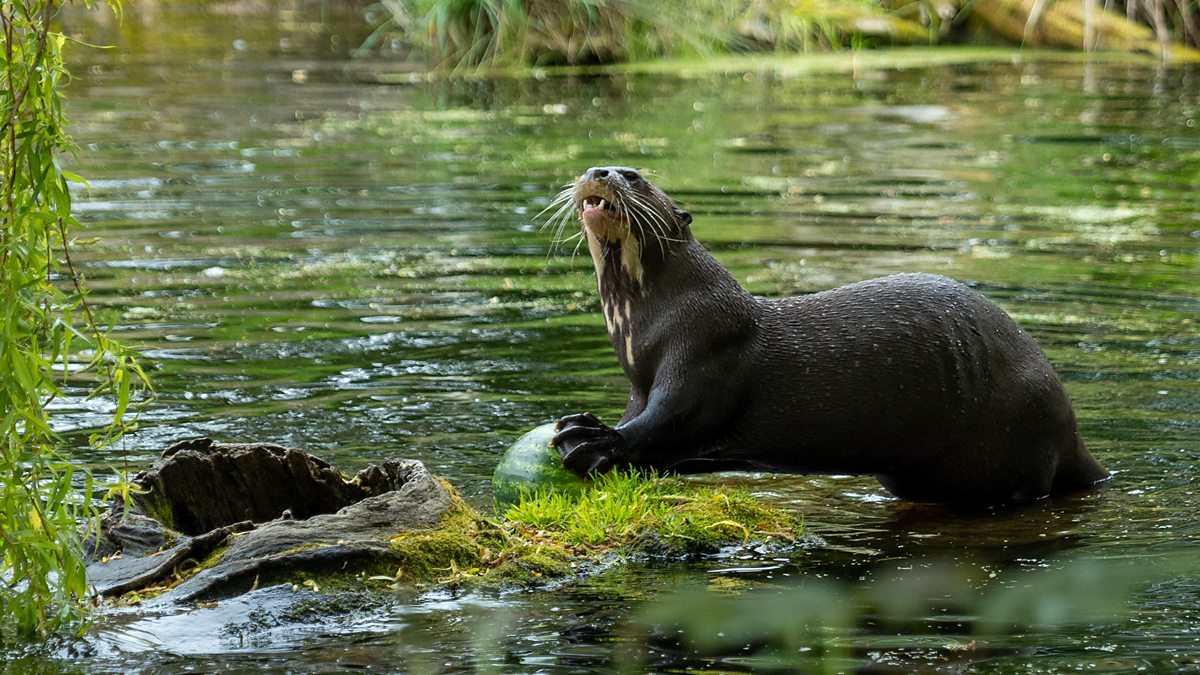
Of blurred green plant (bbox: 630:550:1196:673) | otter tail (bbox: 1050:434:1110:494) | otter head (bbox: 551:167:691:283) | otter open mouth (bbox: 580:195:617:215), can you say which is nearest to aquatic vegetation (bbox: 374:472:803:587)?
blurred green plant (bbox: 630:550:1196:673)

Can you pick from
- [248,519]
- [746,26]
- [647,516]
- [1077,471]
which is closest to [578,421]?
[647,516]

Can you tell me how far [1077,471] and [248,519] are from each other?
9.42ft

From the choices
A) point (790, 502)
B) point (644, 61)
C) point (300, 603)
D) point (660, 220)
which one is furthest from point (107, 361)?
point (644, 61)

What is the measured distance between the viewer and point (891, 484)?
225 inches

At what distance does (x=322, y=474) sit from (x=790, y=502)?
1749mm

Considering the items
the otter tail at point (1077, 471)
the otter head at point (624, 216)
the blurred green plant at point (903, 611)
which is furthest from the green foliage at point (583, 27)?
the blurred green plant at point (903, 611)

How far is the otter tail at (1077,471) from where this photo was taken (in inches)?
226

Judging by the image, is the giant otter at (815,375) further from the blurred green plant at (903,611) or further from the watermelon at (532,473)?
the blurred green plant at (903,611)

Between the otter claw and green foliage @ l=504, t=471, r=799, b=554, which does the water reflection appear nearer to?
green foliage @ l=504, t=471, r=799, b=554

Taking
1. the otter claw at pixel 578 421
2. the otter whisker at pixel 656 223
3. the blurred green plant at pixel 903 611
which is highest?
the otter whisker at pixel 656 223

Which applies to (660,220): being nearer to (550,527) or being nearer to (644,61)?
(550,527)

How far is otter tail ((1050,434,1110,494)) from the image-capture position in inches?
226

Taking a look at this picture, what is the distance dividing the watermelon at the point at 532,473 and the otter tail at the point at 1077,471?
173cm

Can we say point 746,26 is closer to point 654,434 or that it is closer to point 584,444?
point 654,434
